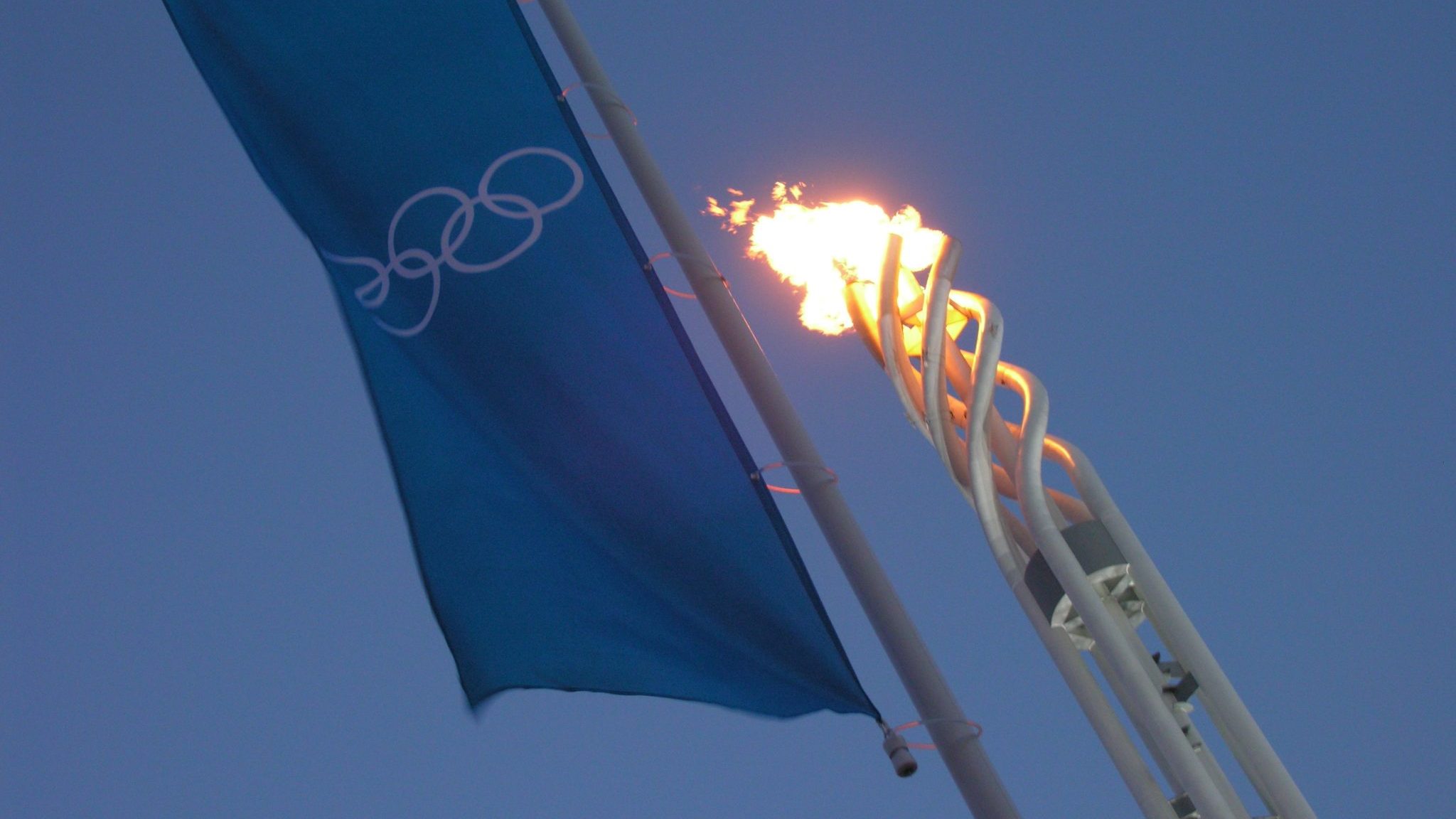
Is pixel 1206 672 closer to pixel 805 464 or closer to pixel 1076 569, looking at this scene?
pixel 1076 569

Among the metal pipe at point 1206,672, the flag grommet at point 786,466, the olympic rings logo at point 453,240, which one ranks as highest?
the olympic rings logo at point 453,240

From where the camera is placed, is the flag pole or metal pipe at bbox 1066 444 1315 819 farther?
the flag pole

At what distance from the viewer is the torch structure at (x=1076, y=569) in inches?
157

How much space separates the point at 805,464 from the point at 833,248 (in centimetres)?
120

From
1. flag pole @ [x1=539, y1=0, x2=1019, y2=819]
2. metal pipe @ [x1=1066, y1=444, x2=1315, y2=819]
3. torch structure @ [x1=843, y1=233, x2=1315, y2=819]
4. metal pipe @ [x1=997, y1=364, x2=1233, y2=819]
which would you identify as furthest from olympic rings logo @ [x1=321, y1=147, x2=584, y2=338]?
metal pipe @ [x1=1066, y1=444, x2=1315, y2=819]

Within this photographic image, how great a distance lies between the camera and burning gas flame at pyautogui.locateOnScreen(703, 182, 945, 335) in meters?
→ 5.23

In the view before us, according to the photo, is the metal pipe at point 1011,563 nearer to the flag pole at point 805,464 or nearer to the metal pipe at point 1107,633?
the metal pipe at point 1107,633

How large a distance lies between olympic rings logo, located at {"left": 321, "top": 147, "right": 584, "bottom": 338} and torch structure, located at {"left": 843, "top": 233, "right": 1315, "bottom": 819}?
1371 mm

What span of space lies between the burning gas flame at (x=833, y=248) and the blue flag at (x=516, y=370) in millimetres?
868

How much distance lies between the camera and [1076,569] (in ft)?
13.8

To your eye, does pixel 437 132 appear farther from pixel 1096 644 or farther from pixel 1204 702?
pixel 1204 702

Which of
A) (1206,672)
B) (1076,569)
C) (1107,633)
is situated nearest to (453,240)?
(1076,569)

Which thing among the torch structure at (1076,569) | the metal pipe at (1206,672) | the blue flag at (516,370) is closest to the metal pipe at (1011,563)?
the torch structure at (1076,569)

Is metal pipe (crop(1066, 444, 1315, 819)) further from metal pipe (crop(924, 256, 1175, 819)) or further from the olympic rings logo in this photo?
the olympic rings logo
